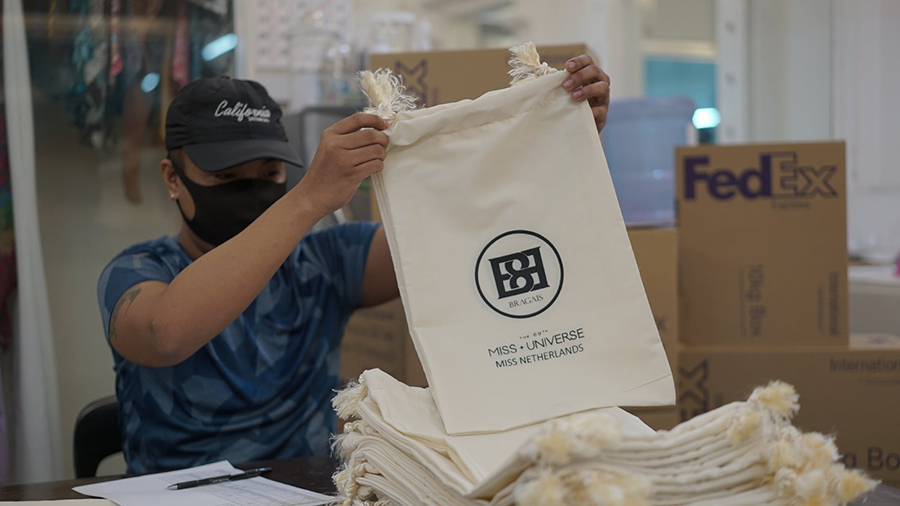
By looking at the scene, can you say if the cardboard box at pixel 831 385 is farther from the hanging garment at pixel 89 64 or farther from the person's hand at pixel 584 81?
the hanging garment at pixel 89 64

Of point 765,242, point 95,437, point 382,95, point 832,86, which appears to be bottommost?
point 95,437

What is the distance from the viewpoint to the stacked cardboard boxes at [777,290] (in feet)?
6.68

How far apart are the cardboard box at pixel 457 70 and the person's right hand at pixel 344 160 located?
1055 millimetres

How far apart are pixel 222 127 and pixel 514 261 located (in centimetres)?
69

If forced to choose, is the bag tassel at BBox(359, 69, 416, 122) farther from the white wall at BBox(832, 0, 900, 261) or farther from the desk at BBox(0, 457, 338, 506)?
the white wall at BBox(832, 0, 900, 261)

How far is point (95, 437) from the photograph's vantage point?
1524 mm

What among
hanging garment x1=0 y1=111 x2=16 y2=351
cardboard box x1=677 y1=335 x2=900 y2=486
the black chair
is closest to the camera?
the black chair

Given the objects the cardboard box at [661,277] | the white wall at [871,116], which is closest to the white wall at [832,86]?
the white wall at [871,116]

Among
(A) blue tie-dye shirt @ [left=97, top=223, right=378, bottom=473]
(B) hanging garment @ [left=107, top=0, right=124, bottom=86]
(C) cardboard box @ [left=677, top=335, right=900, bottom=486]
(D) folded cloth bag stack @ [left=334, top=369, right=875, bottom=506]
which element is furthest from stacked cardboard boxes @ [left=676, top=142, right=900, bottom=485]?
(B) hanging garment @ [left=107, top=0, right=124, bottom=86]

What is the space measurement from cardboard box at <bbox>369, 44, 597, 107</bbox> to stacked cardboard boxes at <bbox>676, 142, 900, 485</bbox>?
0.47 meters

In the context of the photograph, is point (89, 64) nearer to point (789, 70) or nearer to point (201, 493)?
point (201, 493)

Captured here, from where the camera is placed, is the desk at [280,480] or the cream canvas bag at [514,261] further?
the desk at [280,480]

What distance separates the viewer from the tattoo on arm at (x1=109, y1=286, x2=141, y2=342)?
47.8 inches

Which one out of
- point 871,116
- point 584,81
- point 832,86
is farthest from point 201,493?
point 832,86
